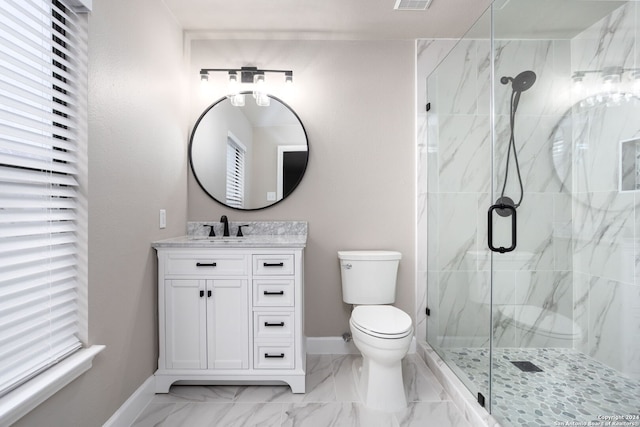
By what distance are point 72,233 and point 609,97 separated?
239 cm

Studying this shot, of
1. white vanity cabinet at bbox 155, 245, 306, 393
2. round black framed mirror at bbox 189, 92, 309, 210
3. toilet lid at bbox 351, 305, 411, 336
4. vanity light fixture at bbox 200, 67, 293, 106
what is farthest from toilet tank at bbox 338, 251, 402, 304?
vanity light fixture at bbox 200, 67, 293, 106

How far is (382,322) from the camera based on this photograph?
1886 mm

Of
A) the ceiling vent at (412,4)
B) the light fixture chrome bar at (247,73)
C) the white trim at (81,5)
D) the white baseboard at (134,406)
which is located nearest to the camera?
the white trim at (81,5)

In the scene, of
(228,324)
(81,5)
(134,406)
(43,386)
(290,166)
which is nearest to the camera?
(43,386)

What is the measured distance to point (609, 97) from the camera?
1.48 metres

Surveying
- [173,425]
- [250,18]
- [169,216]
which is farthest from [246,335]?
[250,18]

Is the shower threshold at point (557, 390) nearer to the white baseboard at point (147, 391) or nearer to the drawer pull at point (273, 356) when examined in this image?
the white baseboard at point (147, 391)

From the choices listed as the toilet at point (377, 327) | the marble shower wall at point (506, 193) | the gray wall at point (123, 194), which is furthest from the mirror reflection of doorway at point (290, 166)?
the marble shower wall at point (506, 193)

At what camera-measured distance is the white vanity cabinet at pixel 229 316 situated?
195cm

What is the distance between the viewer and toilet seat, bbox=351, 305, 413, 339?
176 cm

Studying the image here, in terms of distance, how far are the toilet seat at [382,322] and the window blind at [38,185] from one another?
135 cm

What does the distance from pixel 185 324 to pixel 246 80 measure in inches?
68.3

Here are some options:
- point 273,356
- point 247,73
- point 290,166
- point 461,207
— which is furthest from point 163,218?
point 461,207

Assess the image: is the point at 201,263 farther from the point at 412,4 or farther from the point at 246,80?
the point at 412,4
